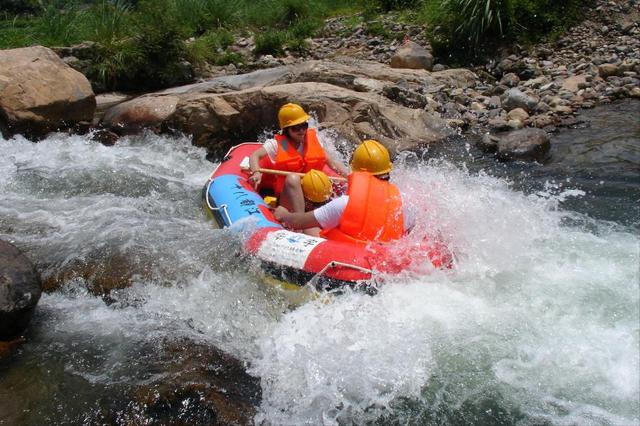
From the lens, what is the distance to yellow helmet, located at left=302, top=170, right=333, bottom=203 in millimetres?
4863

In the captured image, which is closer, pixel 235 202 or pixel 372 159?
pixel 372 159

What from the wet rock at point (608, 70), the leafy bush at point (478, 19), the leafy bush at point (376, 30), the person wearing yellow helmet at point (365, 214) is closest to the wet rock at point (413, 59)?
the leafy bush at point (478, 19)

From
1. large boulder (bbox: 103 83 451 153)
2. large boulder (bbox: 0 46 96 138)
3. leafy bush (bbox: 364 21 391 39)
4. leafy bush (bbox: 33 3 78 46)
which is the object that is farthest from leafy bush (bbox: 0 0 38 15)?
large boulder (bbox: 103 83 451 153)

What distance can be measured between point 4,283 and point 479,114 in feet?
22.0

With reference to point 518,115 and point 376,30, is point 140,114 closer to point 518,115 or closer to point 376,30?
point 518,115

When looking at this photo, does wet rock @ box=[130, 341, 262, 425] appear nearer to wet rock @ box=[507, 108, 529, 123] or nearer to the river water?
the river water

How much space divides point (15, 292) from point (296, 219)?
2112 mm

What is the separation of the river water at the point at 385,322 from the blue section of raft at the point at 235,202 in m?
0.28

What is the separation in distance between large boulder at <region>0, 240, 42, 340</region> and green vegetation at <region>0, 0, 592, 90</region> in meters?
6.58

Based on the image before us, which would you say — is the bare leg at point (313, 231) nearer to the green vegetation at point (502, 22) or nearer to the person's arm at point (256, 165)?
the person's arm at point (256, 165)

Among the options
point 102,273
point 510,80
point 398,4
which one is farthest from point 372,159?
point 398,4

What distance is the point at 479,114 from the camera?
332 inches

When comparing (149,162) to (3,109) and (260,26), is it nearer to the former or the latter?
(3,109)

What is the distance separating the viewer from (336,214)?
14.4ft
